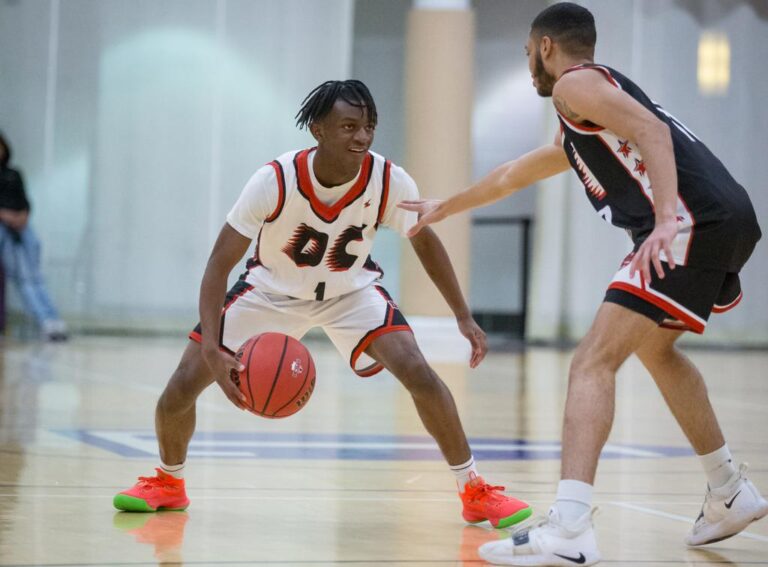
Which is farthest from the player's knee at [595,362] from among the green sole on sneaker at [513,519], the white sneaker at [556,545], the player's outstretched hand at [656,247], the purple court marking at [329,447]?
the purple court marking at [329,447]

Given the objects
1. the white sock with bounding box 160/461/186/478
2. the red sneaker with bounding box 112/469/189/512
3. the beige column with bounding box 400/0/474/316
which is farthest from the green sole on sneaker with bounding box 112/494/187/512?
the beige column with bounding box 400/0/474/316

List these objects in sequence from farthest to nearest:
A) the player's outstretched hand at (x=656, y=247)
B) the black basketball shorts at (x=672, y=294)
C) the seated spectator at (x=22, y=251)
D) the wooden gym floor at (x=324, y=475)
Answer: the seated spectator at (x=22, y=251) < the wooden gym floor at (x=324, y=475) < the black basketball shorts at (x=672, y=294) < the player's outstretched hand at (x=656, y=247)

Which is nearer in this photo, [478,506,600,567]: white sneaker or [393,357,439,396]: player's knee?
[478,506,600,567]: white sneaker

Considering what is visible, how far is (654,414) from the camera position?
798 cm

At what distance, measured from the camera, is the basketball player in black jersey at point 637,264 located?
3.16 meters

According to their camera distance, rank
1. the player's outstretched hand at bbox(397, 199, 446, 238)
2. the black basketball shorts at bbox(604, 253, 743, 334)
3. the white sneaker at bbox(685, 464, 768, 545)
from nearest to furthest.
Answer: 1. the black basketball shorts at bbox(604, 253, 743, 334)
2. the white sneaker at bbox(685, 464, 768, 545)
3. the player's outstretched hand at bbox(397, 199, 446, 238)

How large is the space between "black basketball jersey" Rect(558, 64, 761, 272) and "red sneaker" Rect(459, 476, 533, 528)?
0.97 m

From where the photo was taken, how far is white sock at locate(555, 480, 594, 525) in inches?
123

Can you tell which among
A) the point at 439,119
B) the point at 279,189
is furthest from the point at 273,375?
the point at 439,119

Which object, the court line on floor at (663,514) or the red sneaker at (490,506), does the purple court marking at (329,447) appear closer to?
the court line on floor at (663,514)

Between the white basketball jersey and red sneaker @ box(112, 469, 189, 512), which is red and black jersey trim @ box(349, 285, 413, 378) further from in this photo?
red sneaker @ box(112, 469, 189, 512)

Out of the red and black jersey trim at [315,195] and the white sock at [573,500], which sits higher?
the red and black jersey trim at [315,195]

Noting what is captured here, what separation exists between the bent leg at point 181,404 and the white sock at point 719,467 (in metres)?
1.56

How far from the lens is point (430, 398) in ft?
13.0
